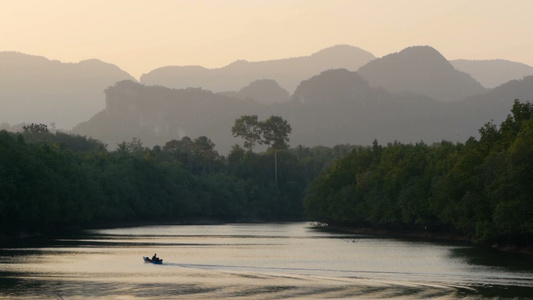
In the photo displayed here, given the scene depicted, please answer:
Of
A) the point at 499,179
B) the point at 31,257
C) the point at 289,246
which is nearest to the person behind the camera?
the point at 31,257

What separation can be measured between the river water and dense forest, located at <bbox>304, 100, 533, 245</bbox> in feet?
14.7

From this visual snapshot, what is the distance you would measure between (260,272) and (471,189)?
47698mm

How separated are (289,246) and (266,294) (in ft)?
205

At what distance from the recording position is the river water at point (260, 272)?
71.8 meters

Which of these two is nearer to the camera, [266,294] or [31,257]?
[266,294]

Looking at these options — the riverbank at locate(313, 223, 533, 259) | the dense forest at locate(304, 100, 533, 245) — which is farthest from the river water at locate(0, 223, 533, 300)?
the dense forest at locate(304, 100, 533, 245)

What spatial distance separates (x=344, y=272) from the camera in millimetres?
89188

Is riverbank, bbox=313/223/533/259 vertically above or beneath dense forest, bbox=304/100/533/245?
beneath

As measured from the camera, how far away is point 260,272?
89.7 meters

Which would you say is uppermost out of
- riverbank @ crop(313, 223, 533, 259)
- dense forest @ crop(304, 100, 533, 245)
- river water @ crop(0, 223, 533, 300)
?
dense forest @ crop(304, 100, 533, 245)

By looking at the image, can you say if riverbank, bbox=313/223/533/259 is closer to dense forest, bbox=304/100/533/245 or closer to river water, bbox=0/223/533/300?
dense forest, bbox=304/100/533/245

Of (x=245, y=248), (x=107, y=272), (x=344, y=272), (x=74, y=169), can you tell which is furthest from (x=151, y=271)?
(x=74, y=169)

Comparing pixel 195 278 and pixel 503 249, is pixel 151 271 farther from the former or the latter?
pixel 503 249

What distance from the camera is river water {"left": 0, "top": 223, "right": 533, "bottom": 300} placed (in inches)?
2825
